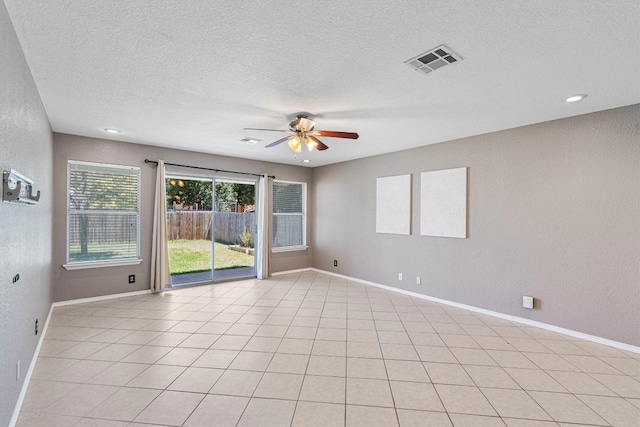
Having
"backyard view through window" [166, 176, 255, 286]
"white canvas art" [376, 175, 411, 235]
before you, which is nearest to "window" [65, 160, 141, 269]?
"backyard view through window" [166, 176, 255, 286]

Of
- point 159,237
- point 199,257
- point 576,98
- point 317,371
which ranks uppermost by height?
point 576,98

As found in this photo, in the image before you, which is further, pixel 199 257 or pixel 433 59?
pixel 199 257

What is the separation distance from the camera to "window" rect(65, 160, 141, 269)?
13.5 ft

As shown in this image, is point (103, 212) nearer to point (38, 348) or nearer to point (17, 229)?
point (38, 348)

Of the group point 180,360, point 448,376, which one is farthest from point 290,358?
point 448,376

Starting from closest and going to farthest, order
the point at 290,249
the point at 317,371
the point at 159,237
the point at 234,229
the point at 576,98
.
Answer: the point at 317,371
the point at 576,98
the point at 159,237
the point at 290,249
the point at 234,229

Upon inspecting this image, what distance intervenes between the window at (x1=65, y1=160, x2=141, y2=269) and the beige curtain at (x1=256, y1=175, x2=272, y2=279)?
2.17 m

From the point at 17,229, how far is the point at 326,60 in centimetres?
248

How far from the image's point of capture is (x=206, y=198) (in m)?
6.19

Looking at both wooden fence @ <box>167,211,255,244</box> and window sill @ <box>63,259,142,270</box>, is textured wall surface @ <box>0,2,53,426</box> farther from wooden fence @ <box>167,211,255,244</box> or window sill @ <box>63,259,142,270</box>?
wooden fence @ <box>167,211,255,244</box>

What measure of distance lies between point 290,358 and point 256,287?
2751mm

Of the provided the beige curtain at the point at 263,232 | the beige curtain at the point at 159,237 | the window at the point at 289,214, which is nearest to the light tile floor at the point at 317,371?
the beige curtain at the point at 159,237

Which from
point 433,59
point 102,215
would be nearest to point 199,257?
point 102,215

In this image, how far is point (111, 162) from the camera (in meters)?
4.39
